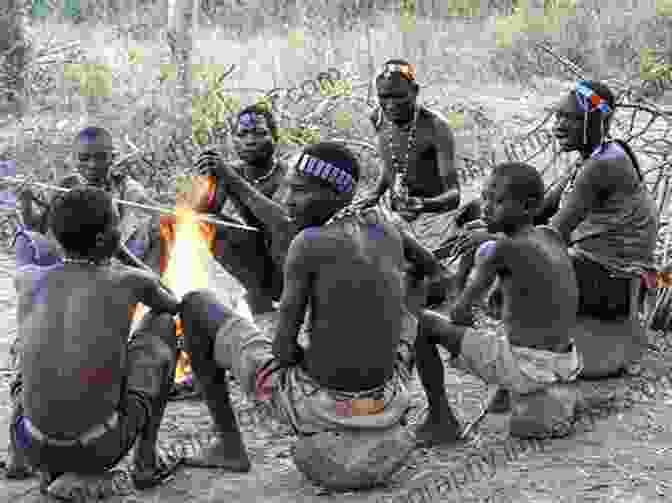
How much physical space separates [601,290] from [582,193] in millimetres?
520

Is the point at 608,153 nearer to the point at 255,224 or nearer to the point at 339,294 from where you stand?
the point at 255,224

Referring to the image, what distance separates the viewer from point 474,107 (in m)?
10.7

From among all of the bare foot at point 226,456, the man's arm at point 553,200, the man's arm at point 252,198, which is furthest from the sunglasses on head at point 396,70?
the bare foot at point 226,456

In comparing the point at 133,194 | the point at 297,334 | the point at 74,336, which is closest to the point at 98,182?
the point at 133,194

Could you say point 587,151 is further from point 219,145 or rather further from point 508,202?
point 219,145

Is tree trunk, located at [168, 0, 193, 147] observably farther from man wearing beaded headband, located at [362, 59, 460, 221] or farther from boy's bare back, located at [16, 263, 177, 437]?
boy's bare back, located at [16, 263, 177, 437]

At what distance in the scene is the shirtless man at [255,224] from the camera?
183 inches

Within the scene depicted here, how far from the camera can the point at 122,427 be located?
321 cm

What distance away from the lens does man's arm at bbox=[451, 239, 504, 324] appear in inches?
145

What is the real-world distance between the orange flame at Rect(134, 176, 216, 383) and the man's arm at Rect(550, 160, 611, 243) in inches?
61.6

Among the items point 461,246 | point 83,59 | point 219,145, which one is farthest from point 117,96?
point 461,246

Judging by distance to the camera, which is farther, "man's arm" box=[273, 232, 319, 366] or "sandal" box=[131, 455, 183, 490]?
"sandal" box=[131, 455, 183, 490]

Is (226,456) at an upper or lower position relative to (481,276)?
lower

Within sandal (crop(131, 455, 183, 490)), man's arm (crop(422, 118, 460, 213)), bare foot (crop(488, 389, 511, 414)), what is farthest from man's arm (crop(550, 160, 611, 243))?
sandal (crop(131, 455, 183, 490))
